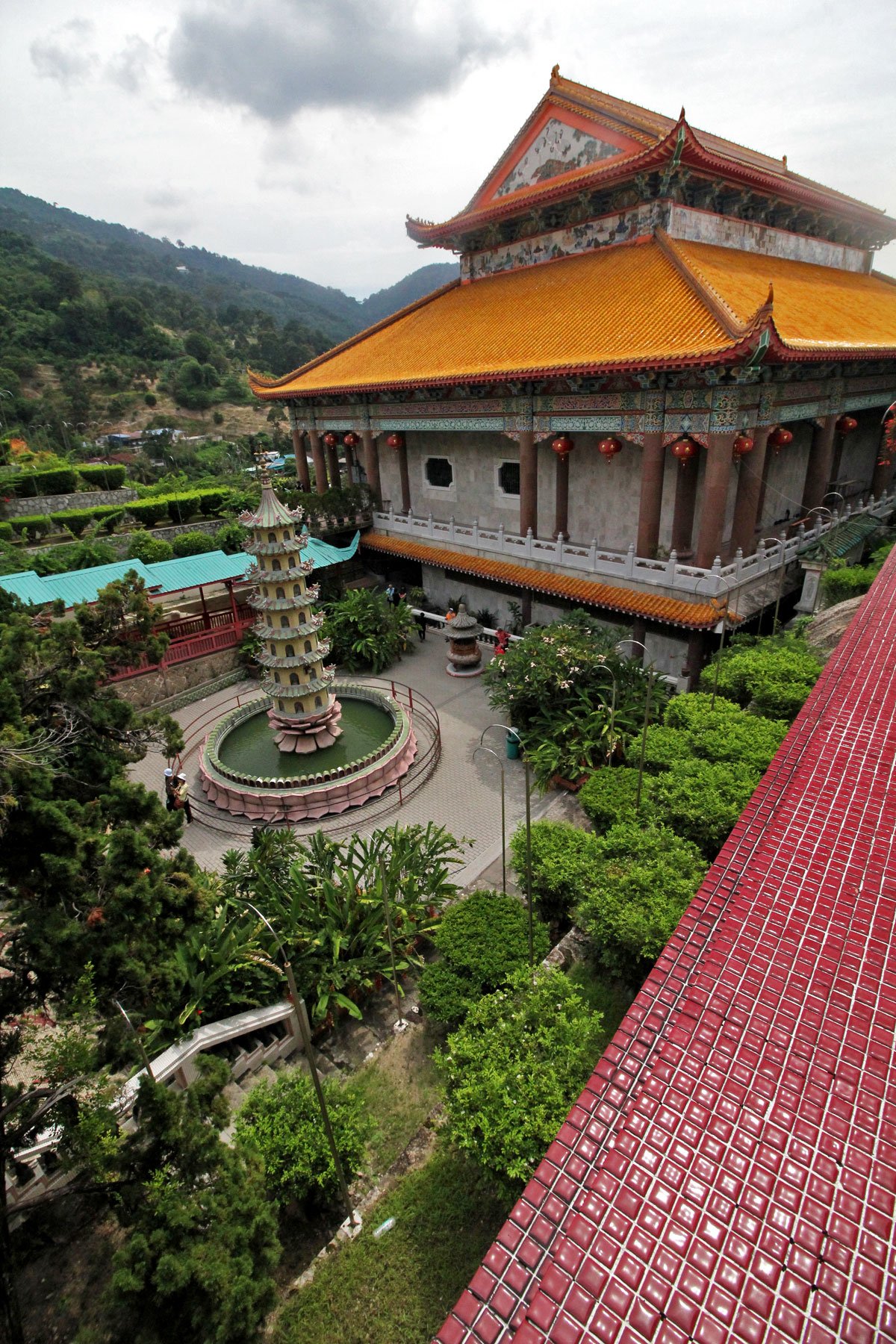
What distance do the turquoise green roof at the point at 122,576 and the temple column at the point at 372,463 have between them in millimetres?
5853

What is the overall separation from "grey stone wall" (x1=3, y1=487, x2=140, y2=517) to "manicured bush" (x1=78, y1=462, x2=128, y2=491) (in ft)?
3.86

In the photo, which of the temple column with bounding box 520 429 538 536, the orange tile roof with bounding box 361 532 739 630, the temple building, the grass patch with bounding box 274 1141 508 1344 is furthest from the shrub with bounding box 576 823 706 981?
the temple column with bounding box 520 429 538 536

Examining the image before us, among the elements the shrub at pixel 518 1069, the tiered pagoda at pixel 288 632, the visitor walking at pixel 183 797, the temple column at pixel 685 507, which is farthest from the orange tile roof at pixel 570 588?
the visitor walking at pixel 183 797

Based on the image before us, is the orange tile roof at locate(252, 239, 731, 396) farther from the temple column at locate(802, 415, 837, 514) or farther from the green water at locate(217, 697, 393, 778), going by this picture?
the green water at locate(217, 697, 393, 778)

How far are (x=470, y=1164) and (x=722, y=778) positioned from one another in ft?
17.3

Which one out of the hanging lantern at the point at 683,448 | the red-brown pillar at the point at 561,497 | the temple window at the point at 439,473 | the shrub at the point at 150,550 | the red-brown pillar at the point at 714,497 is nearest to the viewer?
the red-brown pillar at the point at 714,497

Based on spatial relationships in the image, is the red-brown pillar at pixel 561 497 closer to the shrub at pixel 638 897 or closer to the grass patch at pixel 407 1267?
the shrub at pixel 638 897

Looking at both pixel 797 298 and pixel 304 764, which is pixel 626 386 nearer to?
pixel 797 298

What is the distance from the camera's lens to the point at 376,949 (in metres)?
8.76

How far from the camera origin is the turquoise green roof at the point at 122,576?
54.4ft

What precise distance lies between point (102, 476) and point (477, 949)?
44.8m

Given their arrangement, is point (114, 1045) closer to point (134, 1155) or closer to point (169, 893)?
point (134, 1155)

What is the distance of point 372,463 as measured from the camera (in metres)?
23.5

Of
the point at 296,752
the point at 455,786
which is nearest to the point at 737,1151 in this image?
the point at 455,786
